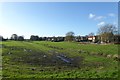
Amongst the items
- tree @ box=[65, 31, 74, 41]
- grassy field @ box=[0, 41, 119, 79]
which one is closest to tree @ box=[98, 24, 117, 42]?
tree @ box=[65, 31, 74, 41]

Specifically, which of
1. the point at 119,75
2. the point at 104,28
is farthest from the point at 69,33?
the point at 119,75

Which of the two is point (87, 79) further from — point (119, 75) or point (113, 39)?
point (113, 39)

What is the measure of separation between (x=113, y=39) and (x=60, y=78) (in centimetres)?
11518

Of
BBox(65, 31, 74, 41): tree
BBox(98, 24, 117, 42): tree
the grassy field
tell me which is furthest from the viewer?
BBox(65, 31, 74, 41): tree

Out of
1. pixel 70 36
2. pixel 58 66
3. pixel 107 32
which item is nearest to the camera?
pixel 58 66

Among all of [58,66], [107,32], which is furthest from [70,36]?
[58,66]

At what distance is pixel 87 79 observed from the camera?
1677cm

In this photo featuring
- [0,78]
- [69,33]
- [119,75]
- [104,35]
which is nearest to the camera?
[0,78]

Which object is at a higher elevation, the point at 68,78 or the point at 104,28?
the point at 104,28

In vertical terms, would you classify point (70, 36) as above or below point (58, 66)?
above

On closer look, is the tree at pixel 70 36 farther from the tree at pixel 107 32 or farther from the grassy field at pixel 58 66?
the grassy field at pixel 58 66

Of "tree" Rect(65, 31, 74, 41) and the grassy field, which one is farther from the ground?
"tree" Rect(65, 31, 74, 41)

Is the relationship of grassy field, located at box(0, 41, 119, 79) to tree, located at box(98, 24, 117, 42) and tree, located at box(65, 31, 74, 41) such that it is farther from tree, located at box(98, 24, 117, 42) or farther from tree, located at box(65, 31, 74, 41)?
tree, located at box(65, 31, 74, 41)

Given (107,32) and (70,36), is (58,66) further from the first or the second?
(70,36)
